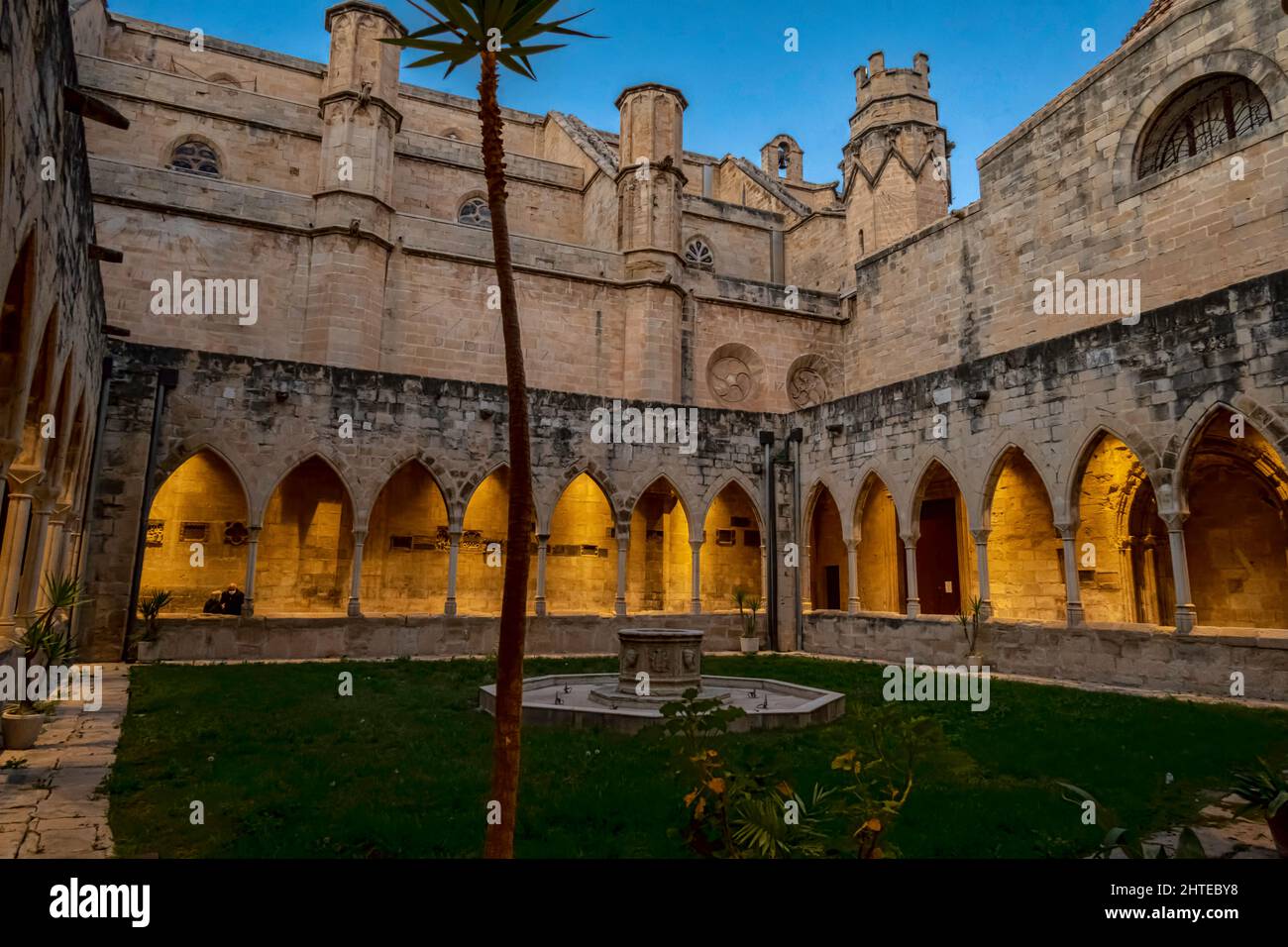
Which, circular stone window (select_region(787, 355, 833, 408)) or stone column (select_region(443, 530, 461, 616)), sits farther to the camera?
circular stone window (select_region(787, 355, 833, 408))

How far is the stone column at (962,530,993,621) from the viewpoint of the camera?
40.7ft

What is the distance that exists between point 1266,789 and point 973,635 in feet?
27.8

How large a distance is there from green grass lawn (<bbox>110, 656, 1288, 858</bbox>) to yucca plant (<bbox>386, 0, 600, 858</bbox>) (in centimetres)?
70

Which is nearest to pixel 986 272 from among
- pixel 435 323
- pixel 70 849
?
pixel 435 323

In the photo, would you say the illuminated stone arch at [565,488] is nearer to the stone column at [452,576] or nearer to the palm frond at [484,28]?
the stone column at [452,576]

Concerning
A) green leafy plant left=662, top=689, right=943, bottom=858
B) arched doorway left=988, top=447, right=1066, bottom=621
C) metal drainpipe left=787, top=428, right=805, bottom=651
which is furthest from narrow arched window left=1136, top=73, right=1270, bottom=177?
green leafy plant left=662, top=689, right=943, bottom=858

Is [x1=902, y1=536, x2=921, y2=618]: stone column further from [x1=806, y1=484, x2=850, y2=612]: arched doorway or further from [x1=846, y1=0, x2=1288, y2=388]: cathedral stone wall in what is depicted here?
[x1=846, y1=0, x2=1288, y2=388]: cathedral stone wall

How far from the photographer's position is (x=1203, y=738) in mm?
6695

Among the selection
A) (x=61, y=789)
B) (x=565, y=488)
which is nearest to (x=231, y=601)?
(x=565, y=488)

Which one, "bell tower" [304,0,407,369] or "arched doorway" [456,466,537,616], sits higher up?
"bell tower" [304,0,407,369]

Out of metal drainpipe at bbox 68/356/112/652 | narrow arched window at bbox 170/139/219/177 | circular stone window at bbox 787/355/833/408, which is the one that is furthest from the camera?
circular stone window at bbox 787/355/833/408

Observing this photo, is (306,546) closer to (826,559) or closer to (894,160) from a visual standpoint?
(826,559)

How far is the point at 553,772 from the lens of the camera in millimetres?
5582

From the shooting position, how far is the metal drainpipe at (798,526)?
1570cm
